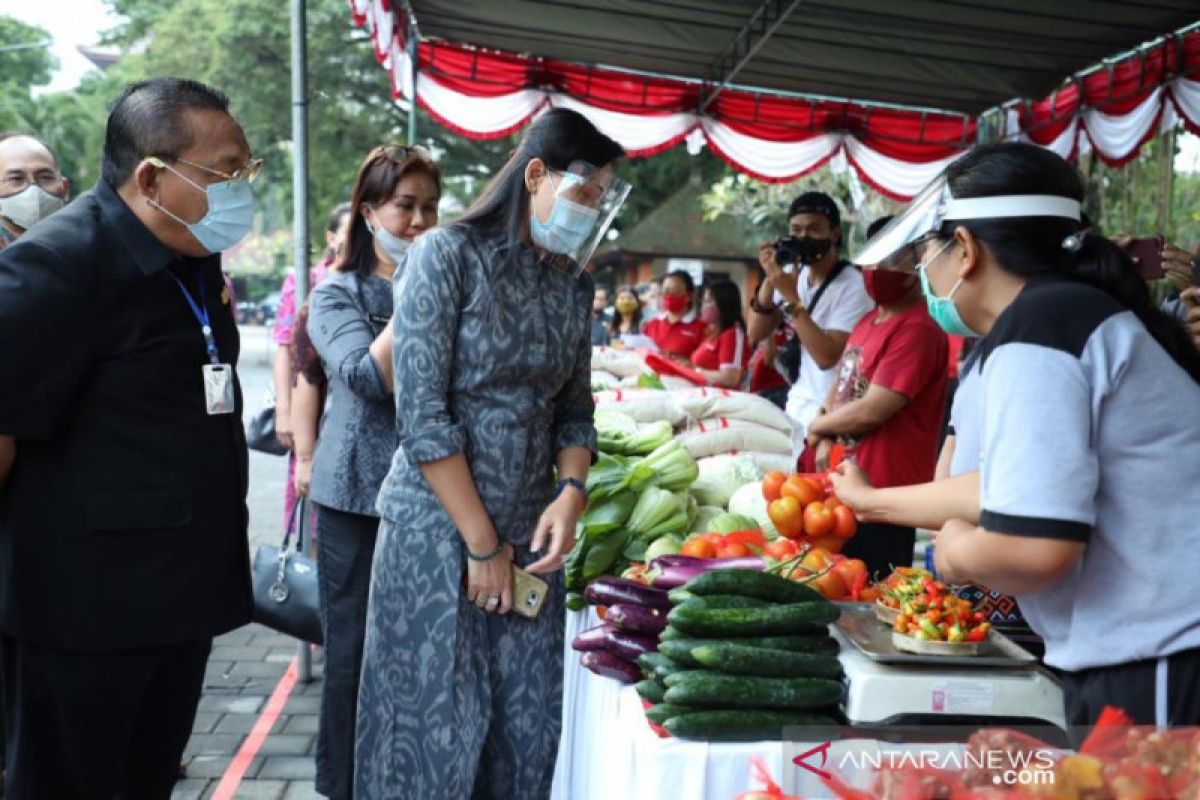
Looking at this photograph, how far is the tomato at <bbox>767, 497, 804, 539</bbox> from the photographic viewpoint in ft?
9.85

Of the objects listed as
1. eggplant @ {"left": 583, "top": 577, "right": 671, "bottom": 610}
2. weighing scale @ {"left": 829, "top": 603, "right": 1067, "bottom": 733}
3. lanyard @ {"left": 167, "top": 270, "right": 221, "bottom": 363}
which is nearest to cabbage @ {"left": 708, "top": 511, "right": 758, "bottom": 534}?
eggplant @ {"left": 583, "top": 577, "right": 671, "bottom": 610}

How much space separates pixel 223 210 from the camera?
219 cm

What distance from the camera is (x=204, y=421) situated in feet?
7.01

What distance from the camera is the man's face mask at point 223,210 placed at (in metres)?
2.12

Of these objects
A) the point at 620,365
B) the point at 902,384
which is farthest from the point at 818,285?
the point at 620,365

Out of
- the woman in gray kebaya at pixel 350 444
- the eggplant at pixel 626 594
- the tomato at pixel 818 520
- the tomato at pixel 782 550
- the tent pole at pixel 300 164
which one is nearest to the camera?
the eggplant at pixel 626 594

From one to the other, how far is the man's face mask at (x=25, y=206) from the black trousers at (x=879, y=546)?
2965 mm

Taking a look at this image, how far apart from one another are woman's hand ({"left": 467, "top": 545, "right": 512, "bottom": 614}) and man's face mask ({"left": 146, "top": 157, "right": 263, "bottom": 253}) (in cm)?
88

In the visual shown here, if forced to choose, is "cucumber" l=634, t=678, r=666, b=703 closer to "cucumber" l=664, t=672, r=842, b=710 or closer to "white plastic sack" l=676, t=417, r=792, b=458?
"cucumber" l=664, t=672, r=842, b=710

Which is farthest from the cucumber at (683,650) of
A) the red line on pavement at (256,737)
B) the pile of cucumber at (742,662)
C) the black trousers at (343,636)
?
the red line on pavement at (256,737)

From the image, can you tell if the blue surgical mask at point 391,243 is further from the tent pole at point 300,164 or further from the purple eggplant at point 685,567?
the purple eggplant at point 685,567

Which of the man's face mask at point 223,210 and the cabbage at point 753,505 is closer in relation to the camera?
the man's face mask at point 223,210

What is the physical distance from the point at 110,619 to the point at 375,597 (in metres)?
0.56

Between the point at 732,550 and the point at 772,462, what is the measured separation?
5.85 feet
